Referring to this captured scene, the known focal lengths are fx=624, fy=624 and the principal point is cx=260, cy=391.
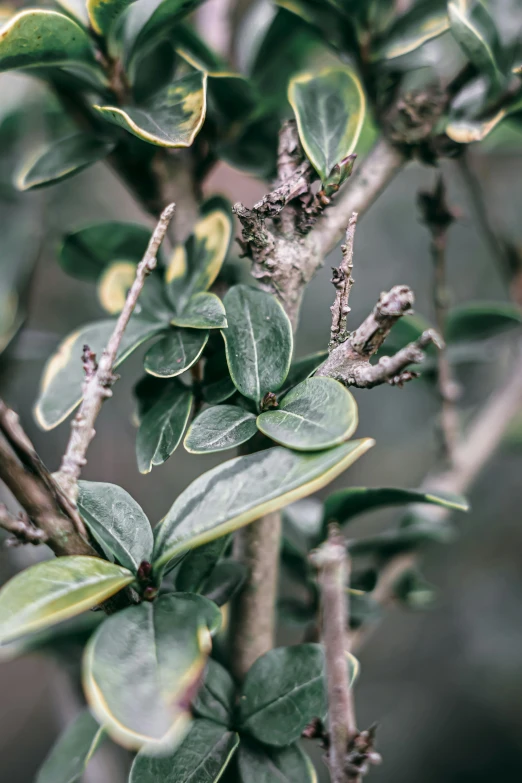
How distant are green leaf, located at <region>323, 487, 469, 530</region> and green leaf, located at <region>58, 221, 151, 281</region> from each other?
1.03 feet

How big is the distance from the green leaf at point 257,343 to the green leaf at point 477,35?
0.27m

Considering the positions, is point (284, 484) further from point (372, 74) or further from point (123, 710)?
point (372, 74)

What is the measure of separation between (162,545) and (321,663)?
0.55 ft

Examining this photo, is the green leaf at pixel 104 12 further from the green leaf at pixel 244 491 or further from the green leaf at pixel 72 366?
the green leaf at pixel 244 491

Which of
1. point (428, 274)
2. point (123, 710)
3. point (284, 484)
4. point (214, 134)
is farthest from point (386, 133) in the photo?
point (428, 274)

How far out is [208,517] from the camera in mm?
344

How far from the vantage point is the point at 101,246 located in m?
0.65

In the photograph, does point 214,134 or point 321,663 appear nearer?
point 321,663

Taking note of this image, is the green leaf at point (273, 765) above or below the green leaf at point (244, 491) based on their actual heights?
below

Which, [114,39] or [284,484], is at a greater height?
[114,39]

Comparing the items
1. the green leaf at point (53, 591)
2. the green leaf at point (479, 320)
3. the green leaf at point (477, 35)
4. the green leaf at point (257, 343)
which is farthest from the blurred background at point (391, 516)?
the green leaf at point (53, 591)

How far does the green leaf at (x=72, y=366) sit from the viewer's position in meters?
0.47

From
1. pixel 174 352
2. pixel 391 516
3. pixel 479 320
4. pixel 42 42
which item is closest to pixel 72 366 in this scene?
pixel 174 352

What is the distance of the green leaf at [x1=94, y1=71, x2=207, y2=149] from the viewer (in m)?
0.43
